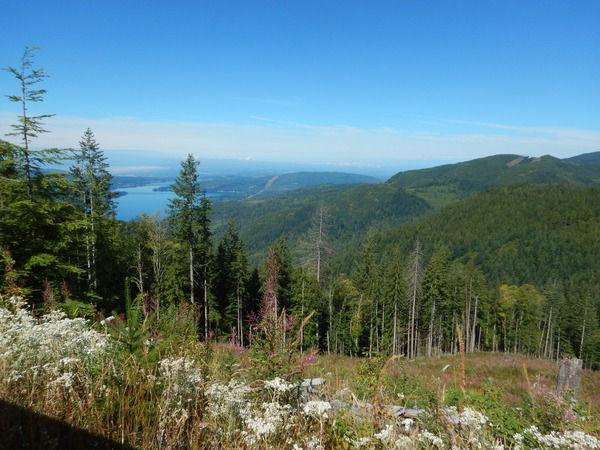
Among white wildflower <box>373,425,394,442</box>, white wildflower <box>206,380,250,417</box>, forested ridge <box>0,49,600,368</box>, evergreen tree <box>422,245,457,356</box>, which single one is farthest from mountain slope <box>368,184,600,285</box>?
white wildflower <box>206,380,250,417</box>

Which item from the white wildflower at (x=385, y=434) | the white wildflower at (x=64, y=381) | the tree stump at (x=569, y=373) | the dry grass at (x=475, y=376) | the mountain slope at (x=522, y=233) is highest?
the white wildflower at (x=64, y=381)

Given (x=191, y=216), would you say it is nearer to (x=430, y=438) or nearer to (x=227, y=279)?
(x=227, y=279)

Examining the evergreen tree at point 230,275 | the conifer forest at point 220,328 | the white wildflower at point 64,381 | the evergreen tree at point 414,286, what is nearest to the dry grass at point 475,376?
the conifer forest at point 220,328

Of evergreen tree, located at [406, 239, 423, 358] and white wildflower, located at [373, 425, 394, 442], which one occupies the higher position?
white wildflower, located at [373, 425, 394, 442]

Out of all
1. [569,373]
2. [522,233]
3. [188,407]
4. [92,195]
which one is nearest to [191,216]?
[92,195]

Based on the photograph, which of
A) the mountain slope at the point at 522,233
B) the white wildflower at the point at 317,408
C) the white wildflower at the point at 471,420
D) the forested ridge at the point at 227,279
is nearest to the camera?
the white wildflower at the point at 317,408

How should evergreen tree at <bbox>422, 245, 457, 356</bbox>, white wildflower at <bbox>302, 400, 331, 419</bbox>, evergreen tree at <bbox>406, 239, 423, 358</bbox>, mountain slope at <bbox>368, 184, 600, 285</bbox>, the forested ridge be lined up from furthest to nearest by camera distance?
mountain slope at <bbox>368, 184, 600, 285</bbox>, evergreen tree at <bbox>422, 245, 457, 356</bbox>, evergreen tree at <bbox>406, 239, 423, 358</bbox>, the forested ridge, white wildflower at <bbox>302, 400, 331, 419</bbox>

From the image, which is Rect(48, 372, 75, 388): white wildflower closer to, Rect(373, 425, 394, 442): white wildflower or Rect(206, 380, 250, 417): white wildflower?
Rect(206, 380, 250, 417): white wildflower

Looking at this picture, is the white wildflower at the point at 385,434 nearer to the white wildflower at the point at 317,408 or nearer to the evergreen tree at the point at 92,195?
the white wildflower at the point at 317,408

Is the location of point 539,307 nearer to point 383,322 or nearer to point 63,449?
point 383,322

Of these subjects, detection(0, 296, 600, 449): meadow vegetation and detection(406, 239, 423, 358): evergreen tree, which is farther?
detection(406, 239, 423, 358): evergreen tree

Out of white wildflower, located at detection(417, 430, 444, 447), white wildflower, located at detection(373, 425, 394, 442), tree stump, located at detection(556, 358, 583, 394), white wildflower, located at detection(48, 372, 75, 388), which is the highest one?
white wildflower, located at detection(48, 372, 75, 388)

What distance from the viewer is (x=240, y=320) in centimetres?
2989

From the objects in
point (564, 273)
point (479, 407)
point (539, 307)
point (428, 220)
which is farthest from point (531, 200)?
point (479, 407)
